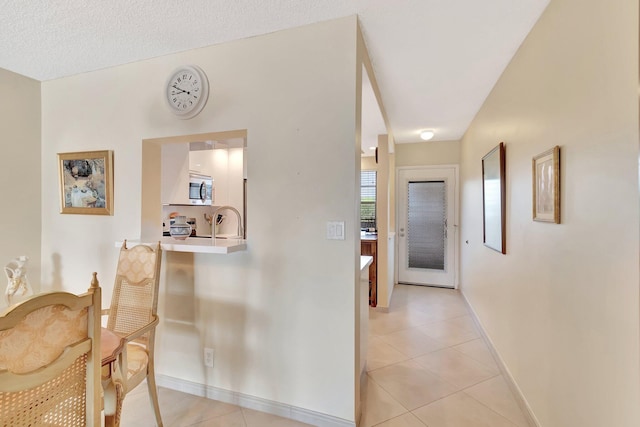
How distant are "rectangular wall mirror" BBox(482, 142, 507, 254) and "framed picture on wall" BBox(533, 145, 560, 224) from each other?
65 cm

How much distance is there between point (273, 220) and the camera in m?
1.97

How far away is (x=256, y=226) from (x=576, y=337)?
1.83m

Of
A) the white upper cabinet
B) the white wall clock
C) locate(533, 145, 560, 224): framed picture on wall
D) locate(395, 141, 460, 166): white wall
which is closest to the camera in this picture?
locate(533, 145, 560, 224): framed picture on wall

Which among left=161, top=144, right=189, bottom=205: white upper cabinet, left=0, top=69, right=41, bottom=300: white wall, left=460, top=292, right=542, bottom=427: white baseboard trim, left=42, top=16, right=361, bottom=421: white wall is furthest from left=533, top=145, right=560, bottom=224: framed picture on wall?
left=0, top=69, right=41, bottom=300: white wall

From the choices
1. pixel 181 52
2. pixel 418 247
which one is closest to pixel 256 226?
pixel 181 52

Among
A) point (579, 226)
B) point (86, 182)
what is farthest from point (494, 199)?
point (86, 182)

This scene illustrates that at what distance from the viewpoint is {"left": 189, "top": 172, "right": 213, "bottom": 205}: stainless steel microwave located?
3.73 meters

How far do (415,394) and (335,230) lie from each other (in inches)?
56.2

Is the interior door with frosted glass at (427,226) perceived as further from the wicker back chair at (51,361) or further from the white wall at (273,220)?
the wicker back chair at (51,361)

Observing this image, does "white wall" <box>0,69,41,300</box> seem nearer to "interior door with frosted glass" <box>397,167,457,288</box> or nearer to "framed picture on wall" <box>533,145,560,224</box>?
"framed picture on wall" <box>533,145,560,224</box>

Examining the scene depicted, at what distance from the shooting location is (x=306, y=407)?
1.87m

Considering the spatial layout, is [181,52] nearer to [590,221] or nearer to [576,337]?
[590,221]

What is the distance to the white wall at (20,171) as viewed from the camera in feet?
8.26

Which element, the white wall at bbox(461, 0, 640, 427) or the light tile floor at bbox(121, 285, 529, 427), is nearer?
the white wall at bbox(461, 0, 640, 427)
